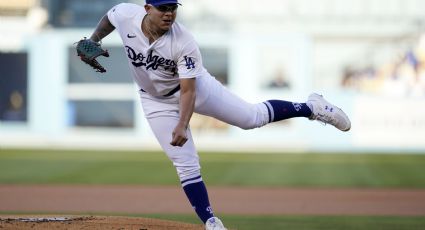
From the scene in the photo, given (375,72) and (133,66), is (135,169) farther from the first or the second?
(375,72)

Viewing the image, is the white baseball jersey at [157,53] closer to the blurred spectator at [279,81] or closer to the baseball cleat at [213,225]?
the baseball cleat at [213,225]

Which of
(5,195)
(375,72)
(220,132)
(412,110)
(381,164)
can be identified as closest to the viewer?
(5,195)

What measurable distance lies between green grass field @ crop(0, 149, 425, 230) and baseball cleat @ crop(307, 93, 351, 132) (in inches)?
61.6

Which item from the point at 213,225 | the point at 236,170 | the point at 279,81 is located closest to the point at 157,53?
the point at 213,225

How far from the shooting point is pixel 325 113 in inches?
244

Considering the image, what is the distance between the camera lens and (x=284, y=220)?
7.68 metres

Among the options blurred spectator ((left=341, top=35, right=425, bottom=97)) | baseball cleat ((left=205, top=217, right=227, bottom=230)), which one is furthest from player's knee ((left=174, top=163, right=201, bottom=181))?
blurred spectator ((left=341, top=35, right=425, bottom=97))

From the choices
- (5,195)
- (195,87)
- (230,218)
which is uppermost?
(195,87)

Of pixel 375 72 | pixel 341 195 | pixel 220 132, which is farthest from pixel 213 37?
pixel 341 195

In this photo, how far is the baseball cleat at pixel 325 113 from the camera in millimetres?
6180

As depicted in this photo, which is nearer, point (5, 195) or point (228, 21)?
point (5, 195)

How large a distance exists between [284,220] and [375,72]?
13.7 m

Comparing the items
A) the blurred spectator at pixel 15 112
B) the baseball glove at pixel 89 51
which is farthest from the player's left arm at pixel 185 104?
the blurred spectator at pixel 15 112

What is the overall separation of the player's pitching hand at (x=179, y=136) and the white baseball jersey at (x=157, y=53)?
31 centimetres
